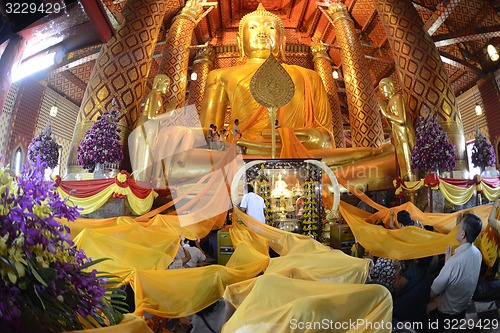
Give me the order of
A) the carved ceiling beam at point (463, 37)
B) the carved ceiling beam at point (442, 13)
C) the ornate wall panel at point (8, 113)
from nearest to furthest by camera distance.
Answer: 1. the ornate wall panel at point (8, 113)
2. the carved ceiling beam at point (442, 13)
3. the carved ceiling beam at point (463, 37)

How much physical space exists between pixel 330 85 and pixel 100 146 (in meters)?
7.67

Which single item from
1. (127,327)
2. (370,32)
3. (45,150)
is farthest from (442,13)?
(127,327)

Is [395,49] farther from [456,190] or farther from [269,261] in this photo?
[269,261]

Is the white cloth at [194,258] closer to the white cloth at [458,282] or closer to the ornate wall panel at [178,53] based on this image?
the white cloth at [458,282]

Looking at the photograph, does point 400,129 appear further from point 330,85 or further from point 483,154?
point 330,85

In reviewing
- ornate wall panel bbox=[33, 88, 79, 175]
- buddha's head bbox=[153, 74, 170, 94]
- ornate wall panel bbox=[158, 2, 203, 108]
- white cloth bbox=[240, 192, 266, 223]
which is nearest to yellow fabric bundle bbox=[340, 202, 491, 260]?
white cloth bbox=[240, 192, 266, 223]

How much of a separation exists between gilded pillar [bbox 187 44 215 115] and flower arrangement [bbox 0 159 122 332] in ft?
31.7

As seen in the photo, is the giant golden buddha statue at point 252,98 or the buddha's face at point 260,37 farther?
the buddha's face at point 260,37

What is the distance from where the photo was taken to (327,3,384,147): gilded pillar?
28.3ft

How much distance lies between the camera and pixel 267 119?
24.4ft

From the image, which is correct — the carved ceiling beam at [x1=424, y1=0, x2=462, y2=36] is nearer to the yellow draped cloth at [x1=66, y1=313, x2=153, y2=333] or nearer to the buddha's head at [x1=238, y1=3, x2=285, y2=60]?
the buddha's head at [x1=238, y1=3, x2=285, y2=60]

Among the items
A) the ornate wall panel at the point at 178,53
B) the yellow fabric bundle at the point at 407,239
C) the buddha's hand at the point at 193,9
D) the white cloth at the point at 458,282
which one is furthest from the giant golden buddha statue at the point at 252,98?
the white cloth at the point at 458,282

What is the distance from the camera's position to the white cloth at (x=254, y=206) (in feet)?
13.1

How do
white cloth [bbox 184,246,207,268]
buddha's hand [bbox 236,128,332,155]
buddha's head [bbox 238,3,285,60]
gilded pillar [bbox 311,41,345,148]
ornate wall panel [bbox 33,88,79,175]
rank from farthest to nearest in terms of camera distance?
gilded pillar [bbox 311,41,345,148] → ornate wall panel [bbox 33,88,79,175] → buddha's head [bbox 238,3,285,60] → buddha's hand [bbox 236,128,332,155] → white cloth [bbox 184,246,207,268]
